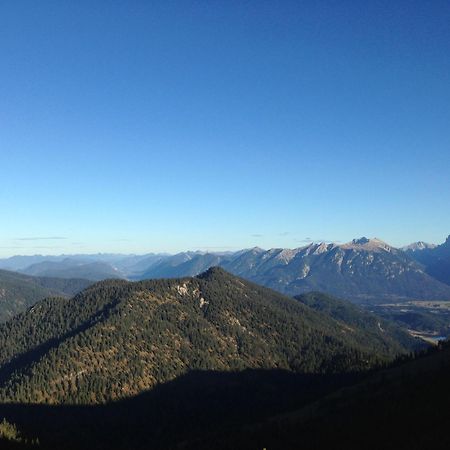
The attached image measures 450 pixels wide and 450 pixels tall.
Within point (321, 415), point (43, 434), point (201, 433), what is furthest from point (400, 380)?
point (43, 434)

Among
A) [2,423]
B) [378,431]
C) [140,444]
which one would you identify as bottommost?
[140,444]

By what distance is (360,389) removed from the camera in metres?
200

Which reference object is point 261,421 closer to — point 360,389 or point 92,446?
point 360,389

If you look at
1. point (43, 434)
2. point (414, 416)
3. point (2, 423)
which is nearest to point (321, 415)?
point (414, 416)

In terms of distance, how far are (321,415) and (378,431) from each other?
130ft

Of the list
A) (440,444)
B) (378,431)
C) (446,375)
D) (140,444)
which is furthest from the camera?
(140,444)

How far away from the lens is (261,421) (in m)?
199

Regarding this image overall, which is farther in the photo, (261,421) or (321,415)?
(261,421)

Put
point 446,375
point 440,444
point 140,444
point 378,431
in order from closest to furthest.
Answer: point 440,444 → point 378,431 → point 446,375 → point 140,444

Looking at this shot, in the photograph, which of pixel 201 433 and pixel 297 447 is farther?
pixel 201 433

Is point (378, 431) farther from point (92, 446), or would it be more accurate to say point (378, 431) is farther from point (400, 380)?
point (92, 446)

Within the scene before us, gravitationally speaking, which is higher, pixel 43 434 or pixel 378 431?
pixel 378 431

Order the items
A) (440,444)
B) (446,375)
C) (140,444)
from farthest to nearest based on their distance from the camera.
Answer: (140,444) → (446,375) → (440,444)

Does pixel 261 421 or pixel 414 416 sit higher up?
pixel 414 416
